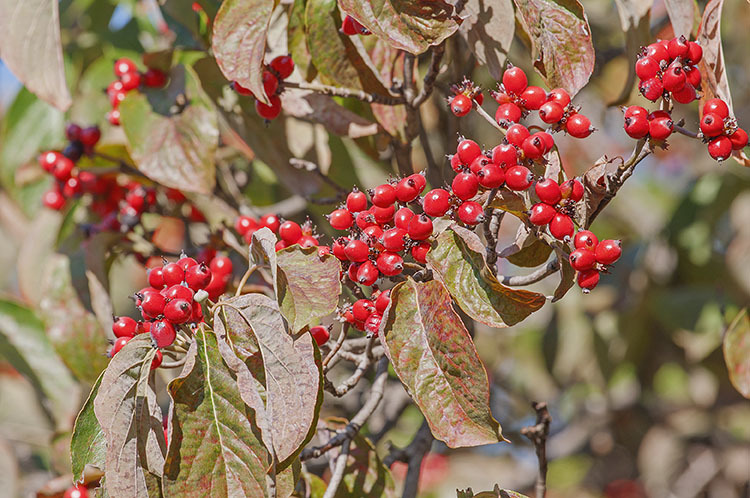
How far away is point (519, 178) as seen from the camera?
1.00 metres

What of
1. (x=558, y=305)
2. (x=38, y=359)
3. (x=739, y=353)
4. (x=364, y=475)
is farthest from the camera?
(x=558, y=305)

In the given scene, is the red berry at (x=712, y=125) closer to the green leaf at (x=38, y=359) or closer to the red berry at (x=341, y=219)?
the red berry at (x=341, y=219)

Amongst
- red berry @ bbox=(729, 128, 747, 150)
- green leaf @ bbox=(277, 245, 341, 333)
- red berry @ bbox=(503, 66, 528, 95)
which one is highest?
red berry @ bbox=(503, 66, 528, 95)

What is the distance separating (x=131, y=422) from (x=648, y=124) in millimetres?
869

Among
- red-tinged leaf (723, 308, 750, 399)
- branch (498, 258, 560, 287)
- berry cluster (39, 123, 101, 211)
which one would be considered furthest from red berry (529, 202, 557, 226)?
berry cluster (39, 123, 101, 211)

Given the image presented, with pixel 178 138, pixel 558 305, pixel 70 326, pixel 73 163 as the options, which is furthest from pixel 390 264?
pixel 558 305

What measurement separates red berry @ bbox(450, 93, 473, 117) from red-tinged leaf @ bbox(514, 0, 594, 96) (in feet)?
0.45

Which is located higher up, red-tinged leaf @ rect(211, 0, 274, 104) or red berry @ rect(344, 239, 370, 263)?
red-tinged leaf @ rect(211, 0, 274, 104)

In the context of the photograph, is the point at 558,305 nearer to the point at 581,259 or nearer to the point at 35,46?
the point at 581,259

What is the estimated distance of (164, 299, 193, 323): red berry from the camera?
107cm

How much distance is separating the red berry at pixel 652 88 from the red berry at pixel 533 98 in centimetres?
14

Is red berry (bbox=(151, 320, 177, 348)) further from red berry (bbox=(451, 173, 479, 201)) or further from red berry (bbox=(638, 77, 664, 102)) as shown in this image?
red berry (bbox=(638, 77, 664, 102))

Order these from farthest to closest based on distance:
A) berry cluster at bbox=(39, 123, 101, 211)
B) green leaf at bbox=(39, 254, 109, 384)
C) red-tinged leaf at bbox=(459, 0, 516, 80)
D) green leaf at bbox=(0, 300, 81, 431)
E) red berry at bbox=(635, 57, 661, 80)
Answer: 1. green leaf at bbox=(0, 300, 81, 431)
2. berry cluster at bbox=(39, 123, 101, 211)
3. green leaf at bbox=(39, 254, 109, 384)
4. red-tinged leaf at bbox=(459, 0, 516, 80)
5. red berry at bbox=(635, 57, 661, 80)

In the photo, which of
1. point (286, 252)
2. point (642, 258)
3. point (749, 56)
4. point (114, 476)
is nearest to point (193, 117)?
point (286, 252)
